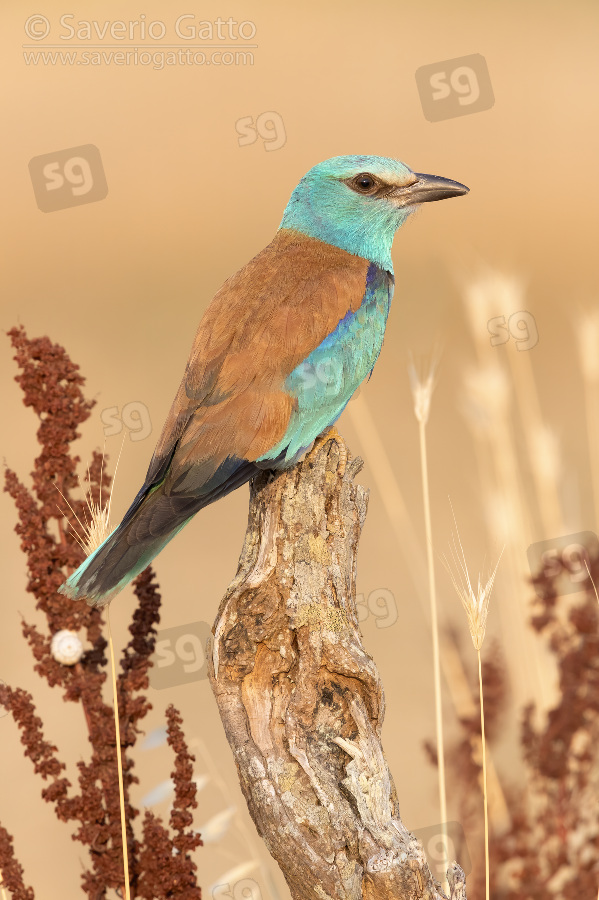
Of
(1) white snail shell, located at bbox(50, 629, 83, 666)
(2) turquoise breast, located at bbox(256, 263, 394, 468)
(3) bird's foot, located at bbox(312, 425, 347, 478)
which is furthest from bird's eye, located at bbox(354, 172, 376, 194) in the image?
(1) white snail shell, located at bbox(50, 629, 83, 666)

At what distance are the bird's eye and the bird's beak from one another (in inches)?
3.7

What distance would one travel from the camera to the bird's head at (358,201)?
3.81 m

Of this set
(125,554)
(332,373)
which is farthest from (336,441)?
(125,554)

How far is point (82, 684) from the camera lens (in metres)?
3.30

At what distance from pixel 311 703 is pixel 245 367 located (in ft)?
3.29

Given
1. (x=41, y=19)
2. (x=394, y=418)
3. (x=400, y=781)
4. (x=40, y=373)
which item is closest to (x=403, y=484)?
(x=394, y=418)

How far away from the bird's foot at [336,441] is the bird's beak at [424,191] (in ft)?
3.37

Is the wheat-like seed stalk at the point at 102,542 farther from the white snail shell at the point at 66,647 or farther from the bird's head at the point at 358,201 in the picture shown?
the bird's head at the point at 358,201

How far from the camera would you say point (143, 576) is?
341 centimetres

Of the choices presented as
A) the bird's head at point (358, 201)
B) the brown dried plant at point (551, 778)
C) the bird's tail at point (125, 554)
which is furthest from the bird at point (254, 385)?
the brown dried plant at point (551, 778)

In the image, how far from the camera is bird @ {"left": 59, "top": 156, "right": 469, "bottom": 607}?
3.01 meters

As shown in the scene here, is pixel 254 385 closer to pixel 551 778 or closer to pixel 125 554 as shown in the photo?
pixel 125 554

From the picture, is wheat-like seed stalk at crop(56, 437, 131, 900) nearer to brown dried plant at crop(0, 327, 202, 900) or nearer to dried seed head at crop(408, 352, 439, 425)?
brown dried plant at crop(0, 327, 202, 900)

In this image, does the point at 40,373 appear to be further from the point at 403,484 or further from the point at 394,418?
the point at 394,418
